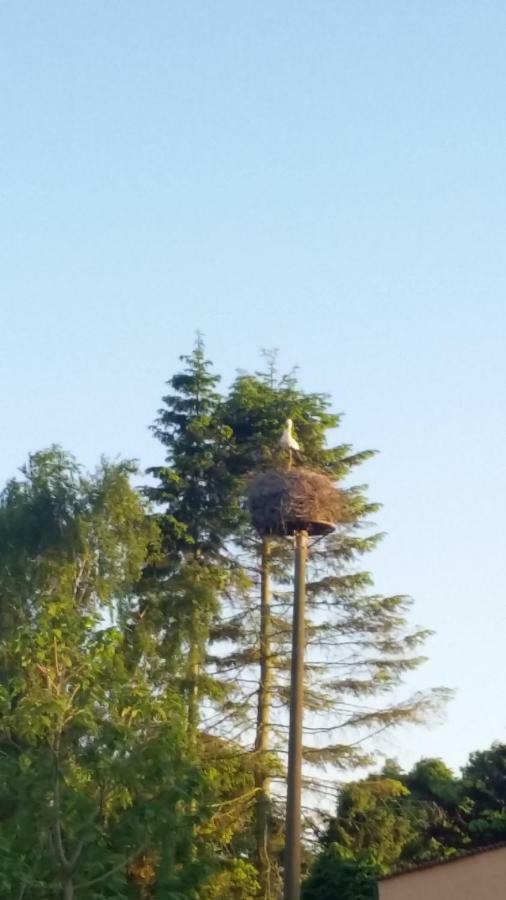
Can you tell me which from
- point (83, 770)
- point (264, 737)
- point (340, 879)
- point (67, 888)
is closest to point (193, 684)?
point (264, 737)

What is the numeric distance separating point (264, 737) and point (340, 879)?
21.7 feet

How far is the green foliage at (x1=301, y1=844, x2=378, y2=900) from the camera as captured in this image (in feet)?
95.8

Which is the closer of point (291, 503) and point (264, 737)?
point (291, 503)

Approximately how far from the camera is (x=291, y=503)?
24.3 meters

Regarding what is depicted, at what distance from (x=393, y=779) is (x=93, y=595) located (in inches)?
376

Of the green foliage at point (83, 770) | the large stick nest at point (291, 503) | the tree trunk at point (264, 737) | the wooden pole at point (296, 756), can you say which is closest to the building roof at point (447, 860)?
the wooden pole at point (296, 756)

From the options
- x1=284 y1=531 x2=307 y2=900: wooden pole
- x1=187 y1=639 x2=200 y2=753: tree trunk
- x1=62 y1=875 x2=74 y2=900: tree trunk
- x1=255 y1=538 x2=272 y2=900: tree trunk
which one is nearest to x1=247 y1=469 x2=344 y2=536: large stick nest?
x1=284 y1=531 x2=307 y2=900: wooden pole


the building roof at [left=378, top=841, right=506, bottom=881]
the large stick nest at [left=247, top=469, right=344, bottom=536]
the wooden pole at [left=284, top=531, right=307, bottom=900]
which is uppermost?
the large stick nest at [left=247, top=469, right=344, bottom=536]

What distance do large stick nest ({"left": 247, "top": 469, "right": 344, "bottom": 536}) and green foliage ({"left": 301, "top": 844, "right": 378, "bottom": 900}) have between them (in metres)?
8.52

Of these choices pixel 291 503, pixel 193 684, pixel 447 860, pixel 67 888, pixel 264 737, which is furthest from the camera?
pixel 264 737

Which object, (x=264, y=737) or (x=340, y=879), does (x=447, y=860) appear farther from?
(x=264, y=737)

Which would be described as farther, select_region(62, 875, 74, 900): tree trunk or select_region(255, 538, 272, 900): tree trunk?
select_region(255, 538, 272, 900): tree trunk

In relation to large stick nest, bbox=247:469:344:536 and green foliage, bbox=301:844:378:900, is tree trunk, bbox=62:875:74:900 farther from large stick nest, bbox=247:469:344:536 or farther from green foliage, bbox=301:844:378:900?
green foliage, bbox=301:844:378:900

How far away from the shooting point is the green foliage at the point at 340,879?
29.2 m
